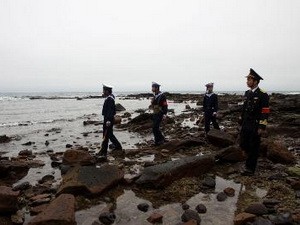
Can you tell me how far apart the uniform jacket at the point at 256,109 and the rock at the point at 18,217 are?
561 cm

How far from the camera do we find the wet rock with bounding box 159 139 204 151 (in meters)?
11.5

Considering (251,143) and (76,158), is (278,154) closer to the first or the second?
(251,143)

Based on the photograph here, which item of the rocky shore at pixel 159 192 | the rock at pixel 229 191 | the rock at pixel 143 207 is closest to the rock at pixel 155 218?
the rocky shore at pixel 159 192

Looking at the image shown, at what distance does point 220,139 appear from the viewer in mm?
11578

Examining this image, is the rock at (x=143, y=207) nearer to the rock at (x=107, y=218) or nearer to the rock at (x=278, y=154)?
the rock at (x=107, y=218)

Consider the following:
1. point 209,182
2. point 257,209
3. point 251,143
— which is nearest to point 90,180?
point 209,182

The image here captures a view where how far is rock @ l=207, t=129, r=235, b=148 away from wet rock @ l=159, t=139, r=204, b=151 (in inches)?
16.6

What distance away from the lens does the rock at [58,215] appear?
489 centimetres

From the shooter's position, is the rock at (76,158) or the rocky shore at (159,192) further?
the rock at (76,158)

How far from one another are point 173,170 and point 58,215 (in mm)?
3087

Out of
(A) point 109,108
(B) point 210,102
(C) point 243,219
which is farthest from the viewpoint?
(B) point 210,102

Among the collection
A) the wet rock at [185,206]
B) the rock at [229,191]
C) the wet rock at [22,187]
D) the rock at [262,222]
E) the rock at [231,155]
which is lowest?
the wet rock at [22,187]

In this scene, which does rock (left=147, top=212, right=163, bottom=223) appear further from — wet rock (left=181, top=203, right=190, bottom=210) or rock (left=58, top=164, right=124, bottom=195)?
rock (left=58, top=164, right=124, bottom=195)

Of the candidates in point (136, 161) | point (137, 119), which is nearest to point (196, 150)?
point (136, 161)
